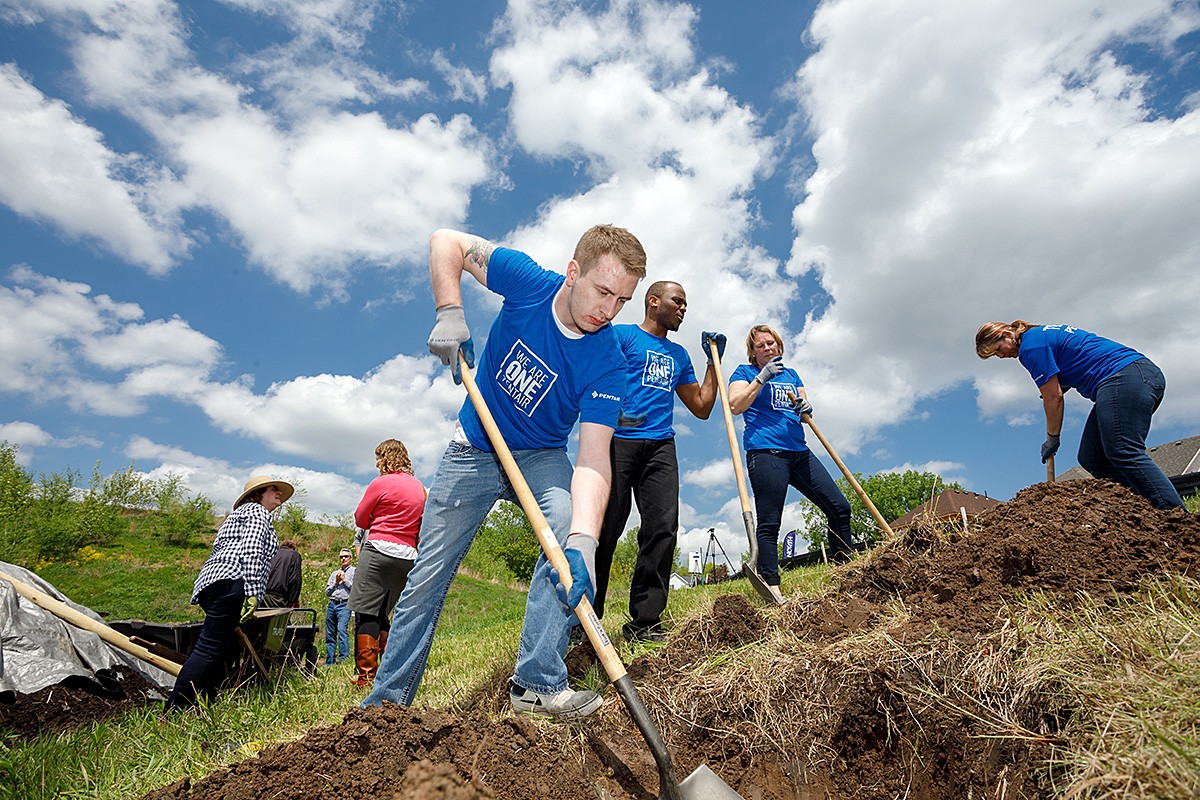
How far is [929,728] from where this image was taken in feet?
7.09

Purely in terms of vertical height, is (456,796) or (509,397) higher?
→ (509,397)

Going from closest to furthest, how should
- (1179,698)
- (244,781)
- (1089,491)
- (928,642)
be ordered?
(1179,698) < (244,781) < (928,642) < (1089,491)

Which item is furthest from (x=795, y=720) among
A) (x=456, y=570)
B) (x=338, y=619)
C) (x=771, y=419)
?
(x=338, y=619)

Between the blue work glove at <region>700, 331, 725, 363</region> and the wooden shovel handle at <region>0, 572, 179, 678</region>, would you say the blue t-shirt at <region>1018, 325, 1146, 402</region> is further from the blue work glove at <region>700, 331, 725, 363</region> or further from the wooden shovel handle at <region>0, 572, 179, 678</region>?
the wooden shovel handle at <region>0, 572, 179, 678</region>

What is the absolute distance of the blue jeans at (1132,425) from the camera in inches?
169

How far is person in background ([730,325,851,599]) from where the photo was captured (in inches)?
196

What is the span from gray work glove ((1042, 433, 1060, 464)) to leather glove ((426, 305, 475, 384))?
506 centimetres

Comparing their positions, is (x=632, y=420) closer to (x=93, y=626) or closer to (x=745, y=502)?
(x=745, y=502)

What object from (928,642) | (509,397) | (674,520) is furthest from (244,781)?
(674,520)

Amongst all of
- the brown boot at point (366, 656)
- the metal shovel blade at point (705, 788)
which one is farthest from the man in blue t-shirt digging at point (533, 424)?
the brown boot at point (366, 656)

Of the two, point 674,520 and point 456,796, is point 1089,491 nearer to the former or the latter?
point 674,520

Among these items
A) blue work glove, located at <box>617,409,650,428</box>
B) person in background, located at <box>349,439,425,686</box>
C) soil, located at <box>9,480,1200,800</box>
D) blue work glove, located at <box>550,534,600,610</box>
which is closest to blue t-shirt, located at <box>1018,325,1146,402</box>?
soil, located at <box>9,480,1200,800</box>

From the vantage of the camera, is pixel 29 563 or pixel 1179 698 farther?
pixel 29 563

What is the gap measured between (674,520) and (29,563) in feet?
75.4
